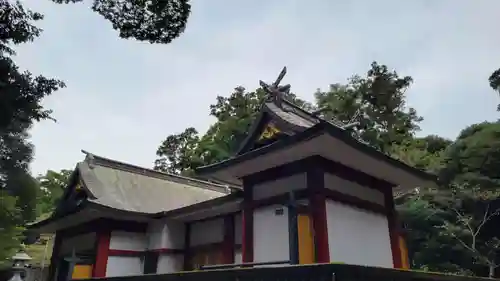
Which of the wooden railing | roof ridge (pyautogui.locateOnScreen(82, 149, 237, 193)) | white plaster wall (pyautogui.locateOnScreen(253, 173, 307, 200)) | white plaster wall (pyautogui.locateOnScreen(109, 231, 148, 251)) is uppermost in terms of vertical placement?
roof ridge (pyautogui.locateOnScreen(82, 149, 237, 193))

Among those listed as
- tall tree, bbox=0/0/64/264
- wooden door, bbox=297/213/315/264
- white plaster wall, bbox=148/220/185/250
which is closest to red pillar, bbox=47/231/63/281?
white plaster wall, bbox=148/220/185/250

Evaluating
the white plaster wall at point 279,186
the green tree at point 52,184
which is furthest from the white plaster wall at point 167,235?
the green tree at point 52,184

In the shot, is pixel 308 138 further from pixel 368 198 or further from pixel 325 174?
pixel 368 198

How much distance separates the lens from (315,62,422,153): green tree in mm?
32625

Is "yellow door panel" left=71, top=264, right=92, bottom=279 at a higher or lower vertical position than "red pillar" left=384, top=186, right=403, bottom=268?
lower

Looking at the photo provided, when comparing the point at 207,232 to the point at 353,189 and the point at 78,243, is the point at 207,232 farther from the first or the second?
the point at 78,243

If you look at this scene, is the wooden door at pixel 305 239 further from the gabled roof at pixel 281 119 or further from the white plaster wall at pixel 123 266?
the white plaster wall at pixel 123 266

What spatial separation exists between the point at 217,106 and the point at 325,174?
30.5 metres

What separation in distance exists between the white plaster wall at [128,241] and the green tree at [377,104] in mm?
21641

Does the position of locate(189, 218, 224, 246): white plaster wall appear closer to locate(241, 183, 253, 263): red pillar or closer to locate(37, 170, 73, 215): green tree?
locate(241, 183, 253, 263): red pillar

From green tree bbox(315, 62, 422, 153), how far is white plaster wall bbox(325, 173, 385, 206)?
2204 cm

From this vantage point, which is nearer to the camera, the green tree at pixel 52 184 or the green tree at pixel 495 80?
the green tree at pixel 495 80

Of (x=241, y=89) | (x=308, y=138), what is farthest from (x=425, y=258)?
(x=241, y=89)

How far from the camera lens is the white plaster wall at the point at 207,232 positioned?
1257 centimetres
